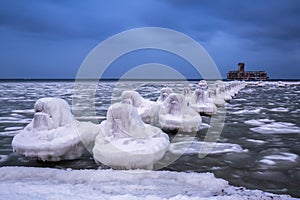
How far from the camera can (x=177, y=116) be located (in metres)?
9.17

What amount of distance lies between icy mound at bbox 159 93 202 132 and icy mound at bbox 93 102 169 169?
2.61 m

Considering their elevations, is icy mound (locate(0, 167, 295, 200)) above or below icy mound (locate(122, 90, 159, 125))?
below

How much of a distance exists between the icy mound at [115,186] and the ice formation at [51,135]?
718 millimetres

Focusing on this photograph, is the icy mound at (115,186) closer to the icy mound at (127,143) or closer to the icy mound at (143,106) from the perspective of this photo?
the icy mound at (127,143)

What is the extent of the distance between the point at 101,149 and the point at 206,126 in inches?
254

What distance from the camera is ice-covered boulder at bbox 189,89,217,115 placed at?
1325 centimetres

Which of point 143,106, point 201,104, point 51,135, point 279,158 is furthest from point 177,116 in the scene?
point 201,104

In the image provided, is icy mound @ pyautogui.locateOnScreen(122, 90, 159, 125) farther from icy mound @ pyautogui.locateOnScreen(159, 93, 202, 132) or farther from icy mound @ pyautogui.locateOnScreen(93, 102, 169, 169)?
icy mound @ pyautogui.locateOnScreen(93, 102, 169, 169)

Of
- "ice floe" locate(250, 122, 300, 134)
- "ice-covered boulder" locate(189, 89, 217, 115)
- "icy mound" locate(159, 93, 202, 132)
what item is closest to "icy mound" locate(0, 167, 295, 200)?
"icy mound" locate(159, 93, 202, 132)

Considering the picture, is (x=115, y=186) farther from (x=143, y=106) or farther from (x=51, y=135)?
(x=143, y=106)

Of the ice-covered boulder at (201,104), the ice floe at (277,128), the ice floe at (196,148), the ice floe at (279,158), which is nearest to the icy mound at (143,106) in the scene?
the ice floe at (196,148)

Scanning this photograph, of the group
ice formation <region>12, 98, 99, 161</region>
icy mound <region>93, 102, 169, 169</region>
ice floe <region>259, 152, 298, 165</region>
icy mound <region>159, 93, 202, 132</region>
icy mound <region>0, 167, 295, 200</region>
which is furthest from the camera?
icy mound <region>159, 93, 202, 132</region>

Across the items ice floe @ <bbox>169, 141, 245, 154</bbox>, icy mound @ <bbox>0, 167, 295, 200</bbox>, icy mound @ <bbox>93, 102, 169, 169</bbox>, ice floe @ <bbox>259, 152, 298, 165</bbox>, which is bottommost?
ice floe @ <bbox>259, 152, 298, 165</bbox>

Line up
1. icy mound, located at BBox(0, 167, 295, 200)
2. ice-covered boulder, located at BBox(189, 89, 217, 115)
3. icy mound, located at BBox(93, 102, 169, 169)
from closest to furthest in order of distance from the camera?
icy mound, located at BBox(0, 167, 295, 200)
icy mound, located at BBox(93, 102, 169, 169)
ice-covered boulder, located at BBox(189, 89, 217, 115)
